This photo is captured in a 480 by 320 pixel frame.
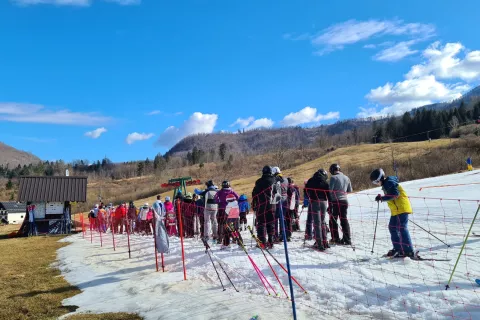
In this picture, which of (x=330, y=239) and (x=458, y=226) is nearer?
(x=330, y=239)

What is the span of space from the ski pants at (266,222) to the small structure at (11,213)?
58568 mm

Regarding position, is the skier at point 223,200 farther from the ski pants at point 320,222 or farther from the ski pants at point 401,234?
the ski pants at point 401,234

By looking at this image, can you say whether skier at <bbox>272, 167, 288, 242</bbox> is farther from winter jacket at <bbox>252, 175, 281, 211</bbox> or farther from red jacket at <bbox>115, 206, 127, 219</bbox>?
red jacket at <bbox>115, 206, 127, 219</bbox>

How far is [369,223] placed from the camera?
44.5ft

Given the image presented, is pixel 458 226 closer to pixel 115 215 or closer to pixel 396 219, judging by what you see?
pixel 396 219

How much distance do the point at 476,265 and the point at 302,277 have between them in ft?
10.5

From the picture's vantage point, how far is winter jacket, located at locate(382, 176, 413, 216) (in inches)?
304

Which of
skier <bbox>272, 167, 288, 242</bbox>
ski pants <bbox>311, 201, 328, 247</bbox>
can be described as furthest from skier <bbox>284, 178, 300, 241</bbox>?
ski pants <bbox>311, 201, 328, 247</bbox>

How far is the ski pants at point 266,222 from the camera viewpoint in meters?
9.61

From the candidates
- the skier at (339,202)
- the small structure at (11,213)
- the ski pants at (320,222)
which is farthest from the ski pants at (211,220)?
the small structure at (11,213)

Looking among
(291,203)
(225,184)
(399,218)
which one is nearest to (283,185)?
(291,203)

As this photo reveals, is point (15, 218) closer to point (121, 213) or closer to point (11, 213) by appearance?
point (11, 213)

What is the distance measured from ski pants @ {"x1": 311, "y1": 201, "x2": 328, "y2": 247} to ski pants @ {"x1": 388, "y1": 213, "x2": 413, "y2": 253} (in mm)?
1698

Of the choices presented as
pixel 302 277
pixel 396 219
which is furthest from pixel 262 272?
pixel 396 219
